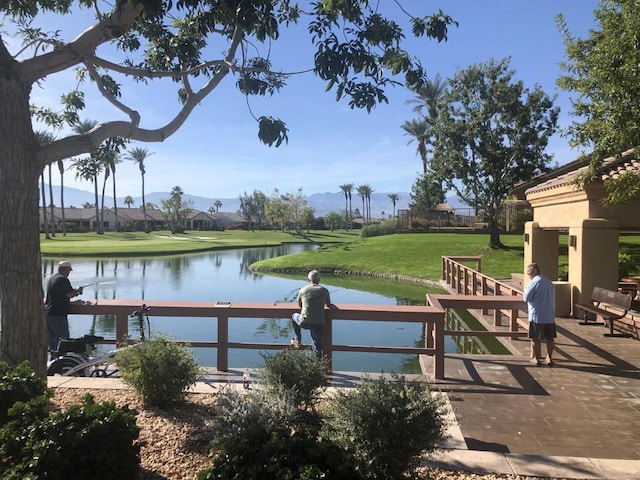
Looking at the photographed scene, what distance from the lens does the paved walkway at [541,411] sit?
12.8 feet

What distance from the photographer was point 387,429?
10.8 ft

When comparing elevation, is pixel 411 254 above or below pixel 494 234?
below

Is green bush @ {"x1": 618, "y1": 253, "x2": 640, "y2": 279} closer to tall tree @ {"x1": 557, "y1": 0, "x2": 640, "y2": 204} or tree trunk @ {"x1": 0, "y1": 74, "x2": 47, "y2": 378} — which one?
tall tree @ {"x1": 557, "y1": 0, "x2": 640, "y2": 204}

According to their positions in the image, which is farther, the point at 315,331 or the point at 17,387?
the point at 315,331

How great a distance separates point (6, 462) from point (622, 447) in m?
5.15

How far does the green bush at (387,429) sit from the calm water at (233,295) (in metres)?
2.52

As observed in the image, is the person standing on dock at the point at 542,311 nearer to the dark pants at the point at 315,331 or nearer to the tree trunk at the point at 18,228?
the dark pants at the point at 315,331

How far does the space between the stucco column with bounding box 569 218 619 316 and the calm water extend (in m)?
3.56

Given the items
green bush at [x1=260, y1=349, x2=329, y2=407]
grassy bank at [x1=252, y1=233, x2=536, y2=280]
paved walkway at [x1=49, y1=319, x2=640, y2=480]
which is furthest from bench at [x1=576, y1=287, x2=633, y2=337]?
grassy bank at [x1=252, y1=233, x2=536, y2=280]

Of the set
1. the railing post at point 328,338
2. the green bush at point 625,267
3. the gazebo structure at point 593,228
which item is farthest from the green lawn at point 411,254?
the railing post at point 328,338

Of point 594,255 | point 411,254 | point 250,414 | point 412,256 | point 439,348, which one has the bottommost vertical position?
point 412,256

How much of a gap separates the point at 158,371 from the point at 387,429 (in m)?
2.37

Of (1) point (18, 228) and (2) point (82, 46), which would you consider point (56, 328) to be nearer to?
(1) point (18, 228)

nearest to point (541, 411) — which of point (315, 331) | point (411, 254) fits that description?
point (315, 331)
